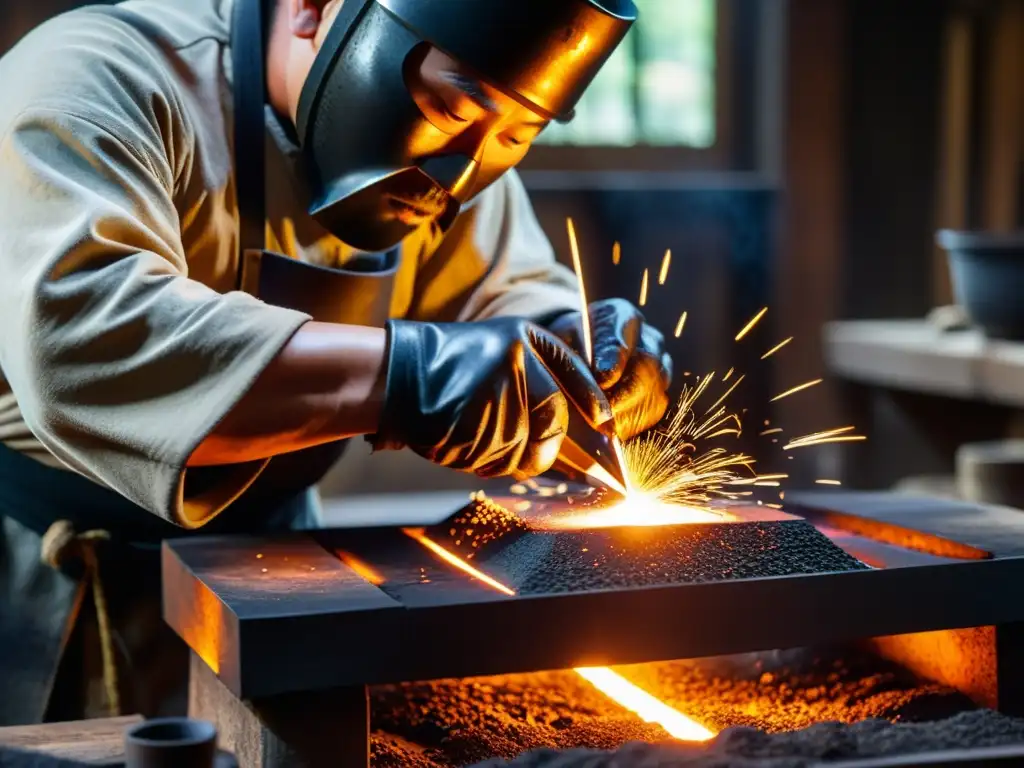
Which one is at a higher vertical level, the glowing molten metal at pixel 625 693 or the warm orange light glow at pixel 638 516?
the warm orange light glow at pixel 638 516

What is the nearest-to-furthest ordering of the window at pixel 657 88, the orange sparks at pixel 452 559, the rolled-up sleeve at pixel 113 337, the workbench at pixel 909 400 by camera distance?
the rolled-up sleeve at pixel 113 337, the orange sparks at pixel 452 559, the workbench at pixel 909 400, the window at pixel 657 88

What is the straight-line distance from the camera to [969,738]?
158 cm

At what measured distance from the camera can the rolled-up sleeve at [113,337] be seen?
155 cm

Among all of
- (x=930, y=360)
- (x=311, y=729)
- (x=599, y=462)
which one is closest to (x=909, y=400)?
(x=930, y=360)

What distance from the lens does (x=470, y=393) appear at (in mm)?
1614

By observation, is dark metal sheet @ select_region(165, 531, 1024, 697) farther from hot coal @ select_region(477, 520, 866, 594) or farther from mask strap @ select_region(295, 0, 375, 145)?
mask strap @ select_region(295, 0, 375, 145)

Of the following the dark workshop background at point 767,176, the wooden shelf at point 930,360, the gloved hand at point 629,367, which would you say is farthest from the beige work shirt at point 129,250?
the dark workshop background at point 767,176

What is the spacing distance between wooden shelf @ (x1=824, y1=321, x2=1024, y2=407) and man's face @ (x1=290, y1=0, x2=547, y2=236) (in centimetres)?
199

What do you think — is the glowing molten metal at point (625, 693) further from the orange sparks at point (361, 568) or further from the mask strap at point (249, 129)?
the mask strap at point (249, 129)

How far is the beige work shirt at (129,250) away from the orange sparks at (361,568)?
0.19 m

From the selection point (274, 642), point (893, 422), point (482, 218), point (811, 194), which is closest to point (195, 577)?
point (274, 642)

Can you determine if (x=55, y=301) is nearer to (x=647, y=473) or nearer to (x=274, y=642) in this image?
(x=274, y=642)

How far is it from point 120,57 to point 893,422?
3110 millimetres

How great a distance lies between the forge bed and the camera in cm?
148
